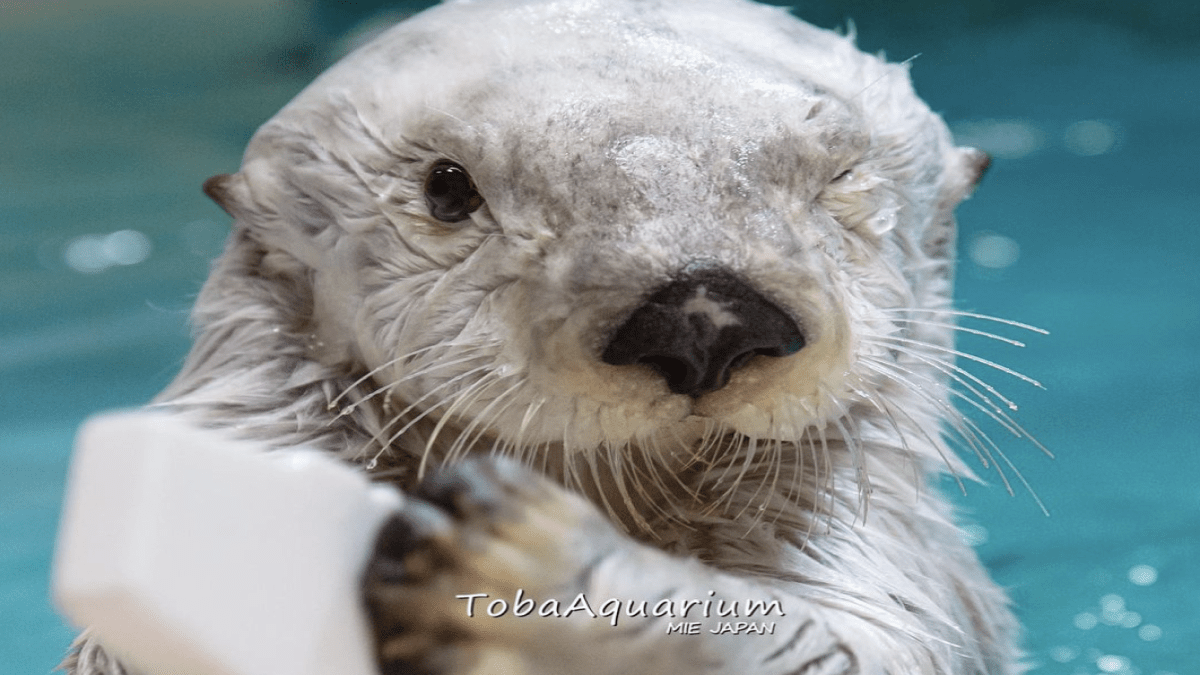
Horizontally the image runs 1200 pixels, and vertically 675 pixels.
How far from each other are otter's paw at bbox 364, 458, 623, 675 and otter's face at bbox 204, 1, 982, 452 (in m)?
0.20

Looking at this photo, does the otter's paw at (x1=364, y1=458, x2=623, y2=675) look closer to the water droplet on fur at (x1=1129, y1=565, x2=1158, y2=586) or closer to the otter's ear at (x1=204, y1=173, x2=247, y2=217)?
the otter's ear at (x1=204, y1=173, x2=247, y2=217)

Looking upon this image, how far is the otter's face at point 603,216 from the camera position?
157 centimetres

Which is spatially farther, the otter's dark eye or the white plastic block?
the otter's dark eye

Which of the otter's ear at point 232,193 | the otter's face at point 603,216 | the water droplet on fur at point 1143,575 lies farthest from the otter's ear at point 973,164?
the water droplet on fur at point 1143,575

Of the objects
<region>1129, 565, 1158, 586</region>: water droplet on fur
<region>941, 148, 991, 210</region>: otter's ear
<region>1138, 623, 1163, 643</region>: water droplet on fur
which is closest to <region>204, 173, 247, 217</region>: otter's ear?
<region>941, 148, 991, 210</region>: otter's ear

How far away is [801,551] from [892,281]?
0.38m

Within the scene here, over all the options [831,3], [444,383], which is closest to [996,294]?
[831,3]

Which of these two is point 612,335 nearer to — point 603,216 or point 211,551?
point 603,216

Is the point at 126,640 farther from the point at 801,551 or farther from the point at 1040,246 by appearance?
the point at 1040,246

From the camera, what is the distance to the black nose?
1522 mm

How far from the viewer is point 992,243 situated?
6027mm

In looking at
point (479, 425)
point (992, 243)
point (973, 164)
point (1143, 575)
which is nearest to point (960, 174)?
point (973, 164)

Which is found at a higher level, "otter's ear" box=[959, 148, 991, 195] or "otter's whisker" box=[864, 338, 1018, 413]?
"otter's ear" box=[959, 148, 991, 195]

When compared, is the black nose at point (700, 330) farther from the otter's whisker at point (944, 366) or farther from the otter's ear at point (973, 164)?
the otter's ear at point (973, 164)
